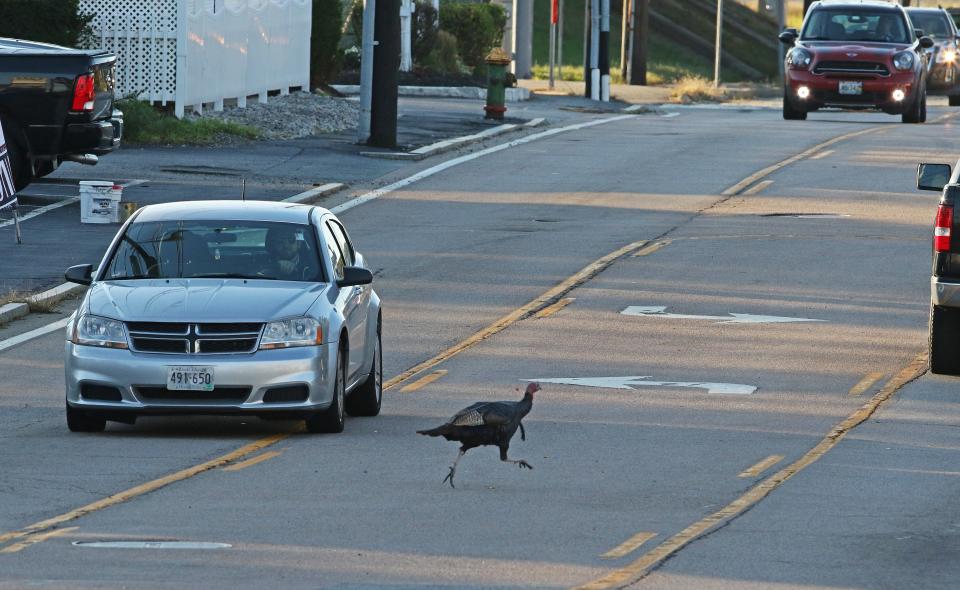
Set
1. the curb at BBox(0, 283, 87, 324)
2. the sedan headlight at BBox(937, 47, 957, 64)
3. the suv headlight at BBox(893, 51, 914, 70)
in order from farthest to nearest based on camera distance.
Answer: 1. the sedan headlight at BBox(937, 47, 957, 64)
2. the suv headlight at BBox(893, 51, 914, 70)
3. the curb at BBox(0, 283, 87, 324)

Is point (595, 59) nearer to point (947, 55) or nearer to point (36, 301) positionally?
point (947, 55)

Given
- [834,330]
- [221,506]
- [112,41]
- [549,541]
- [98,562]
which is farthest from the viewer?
[112,41]

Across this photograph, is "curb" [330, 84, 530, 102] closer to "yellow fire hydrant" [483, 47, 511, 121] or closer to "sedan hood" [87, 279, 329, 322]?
"yellow fire hydrant" [483, 47, 511, 121]

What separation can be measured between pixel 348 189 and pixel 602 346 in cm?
1121

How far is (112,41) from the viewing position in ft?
112

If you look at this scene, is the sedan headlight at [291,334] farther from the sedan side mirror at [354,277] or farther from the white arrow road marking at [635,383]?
the white arrow road marking at [635,383]

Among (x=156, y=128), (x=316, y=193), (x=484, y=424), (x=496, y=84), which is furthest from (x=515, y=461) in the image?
(x=496, y=84)

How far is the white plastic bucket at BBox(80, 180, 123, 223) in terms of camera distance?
80.6 feet

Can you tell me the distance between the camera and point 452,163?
3266 centimetres

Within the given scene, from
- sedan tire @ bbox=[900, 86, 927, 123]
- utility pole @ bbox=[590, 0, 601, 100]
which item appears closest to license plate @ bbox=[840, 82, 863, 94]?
sedan tire @ bbox=[900, 86, 927, 123]

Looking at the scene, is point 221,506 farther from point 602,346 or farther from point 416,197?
point 416,197

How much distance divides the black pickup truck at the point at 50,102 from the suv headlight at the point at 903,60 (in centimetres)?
1789

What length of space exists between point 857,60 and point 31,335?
74.1ft

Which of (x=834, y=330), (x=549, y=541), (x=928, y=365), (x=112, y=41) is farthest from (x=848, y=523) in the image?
(x=112, y=41)
